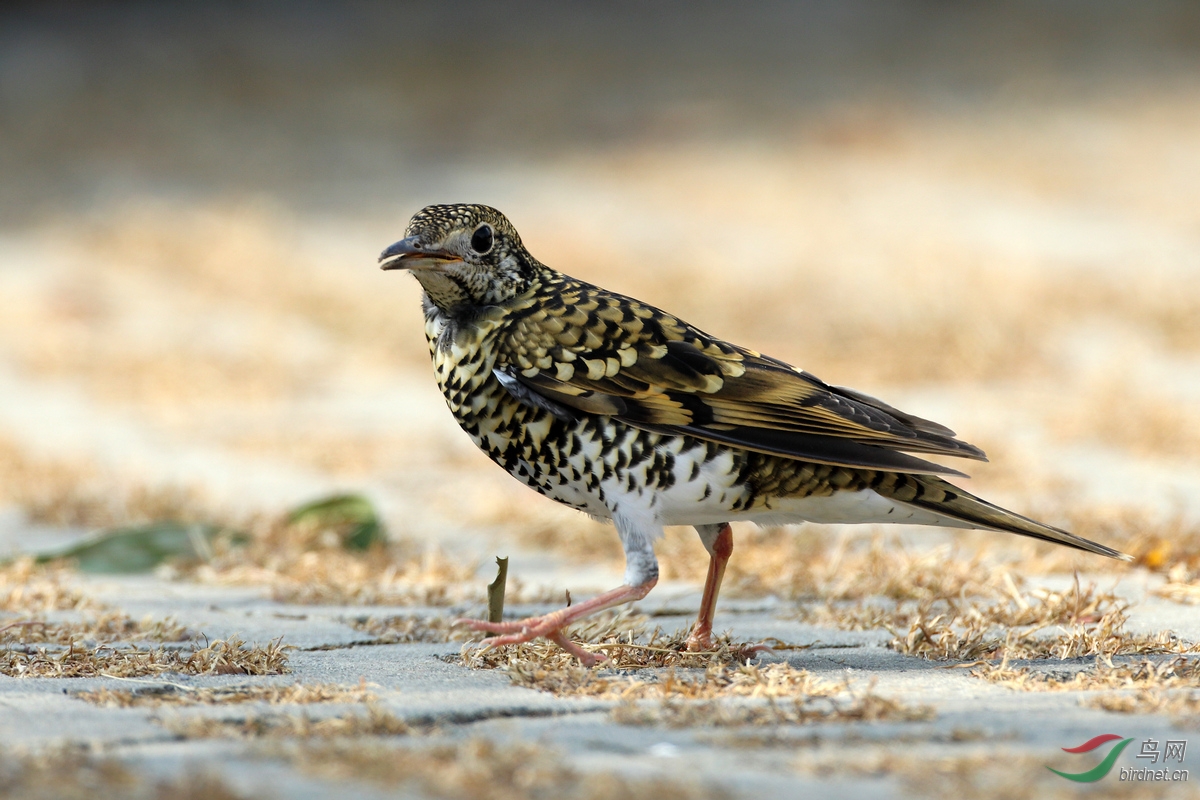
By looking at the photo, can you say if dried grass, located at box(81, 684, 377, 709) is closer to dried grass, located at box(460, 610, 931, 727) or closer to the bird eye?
dried grass, located at box(460, 610, 931, 727)

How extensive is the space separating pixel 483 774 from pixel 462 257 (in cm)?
181

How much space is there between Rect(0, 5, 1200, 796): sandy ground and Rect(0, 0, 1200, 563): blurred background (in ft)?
0.17

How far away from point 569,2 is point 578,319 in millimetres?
17736

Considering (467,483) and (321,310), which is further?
(321,310)

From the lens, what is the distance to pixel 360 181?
597 inches

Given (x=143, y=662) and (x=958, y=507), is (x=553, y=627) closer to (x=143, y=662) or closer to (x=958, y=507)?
(x=143, y=662)

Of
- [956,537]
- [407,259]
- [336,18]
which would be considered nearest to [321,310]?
[956,537]

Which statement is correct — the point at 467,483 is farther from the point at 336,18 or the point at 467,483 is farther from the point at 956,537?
the point at 336,18

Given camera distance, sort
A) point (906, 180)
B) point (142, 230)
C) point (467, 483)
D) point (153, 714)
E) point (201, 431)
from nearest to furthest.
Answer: point (153, 714), point (467, 483), point (201, 431), point (142, 230), point (906, 180)

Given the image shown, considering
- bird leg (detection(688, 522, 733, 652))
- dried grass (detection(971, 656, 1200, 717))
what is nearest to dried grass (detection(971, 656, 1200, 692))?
dried grass (detection(971, 656, 1200, 717))

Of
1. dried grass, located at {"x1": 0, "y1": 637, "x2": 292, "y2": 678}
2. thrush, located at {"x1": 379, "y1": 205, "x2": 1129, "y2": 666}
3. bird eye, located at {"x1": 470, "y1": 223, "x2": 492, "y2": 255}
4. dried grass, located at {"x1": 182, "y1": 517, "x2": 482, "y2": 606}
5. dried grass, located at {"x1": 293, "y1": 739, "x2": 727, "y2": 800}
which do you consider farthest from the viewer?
dried grass, located at {"x1": 182, "y1": 517, "x2": 482, "y2": 606}
